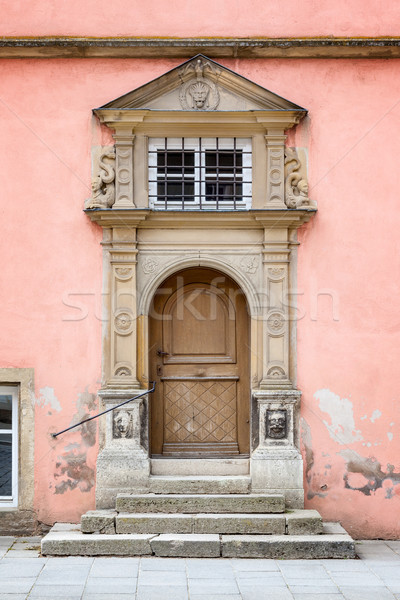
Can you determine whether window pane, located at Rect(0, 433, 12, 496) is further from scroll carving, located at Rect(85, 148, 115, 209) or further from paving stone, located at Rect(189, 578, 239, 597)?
scroll carving, located at Rect(85, 148, 115, 209)

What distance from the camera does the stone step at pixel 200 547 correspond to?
638 cm

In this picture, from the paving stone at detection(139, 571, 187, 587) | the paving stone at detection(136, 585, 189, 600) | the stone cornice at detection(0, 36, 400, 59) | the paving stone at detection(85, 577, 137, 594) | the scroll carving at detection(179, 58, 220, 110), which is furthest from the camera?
the scroll carving at detection(179, 58, 220, 110)

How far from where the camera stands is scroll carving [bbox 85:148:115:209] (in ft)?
23.4

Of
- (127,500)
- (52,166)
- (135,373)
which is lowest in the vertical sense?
(127,500)

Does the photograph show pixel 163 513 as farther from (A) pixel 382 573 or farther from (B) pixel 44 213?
(B) pixel 44 213

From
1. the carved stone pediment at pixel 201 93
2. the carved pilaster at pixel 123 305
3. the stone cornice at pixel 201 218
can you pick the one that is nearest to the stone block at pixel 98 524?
the carved pilaster at pixel 123 305

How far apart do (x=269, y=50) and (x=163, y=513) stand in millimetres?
4959

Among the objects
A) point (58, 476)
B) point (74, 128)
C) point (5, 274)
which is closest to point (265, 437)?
point (58, 476)

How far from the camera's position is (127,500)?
22.4ft

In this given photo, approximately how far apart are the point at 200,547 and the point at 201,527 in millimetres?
262

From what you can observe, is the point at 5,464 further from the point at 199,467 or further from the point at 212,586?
the point at 212,586

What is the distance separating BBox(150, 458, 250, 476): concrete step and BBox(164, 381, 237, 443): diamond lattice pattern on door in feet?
0.89

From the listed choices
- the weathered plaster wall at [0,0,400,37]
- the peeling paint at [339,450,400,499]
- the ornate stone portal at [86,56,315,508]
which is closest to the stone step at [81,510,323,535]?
the ornate stone portal at [86,56,315,508]

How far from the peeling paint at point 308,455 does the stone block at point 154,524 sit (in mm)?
1356
